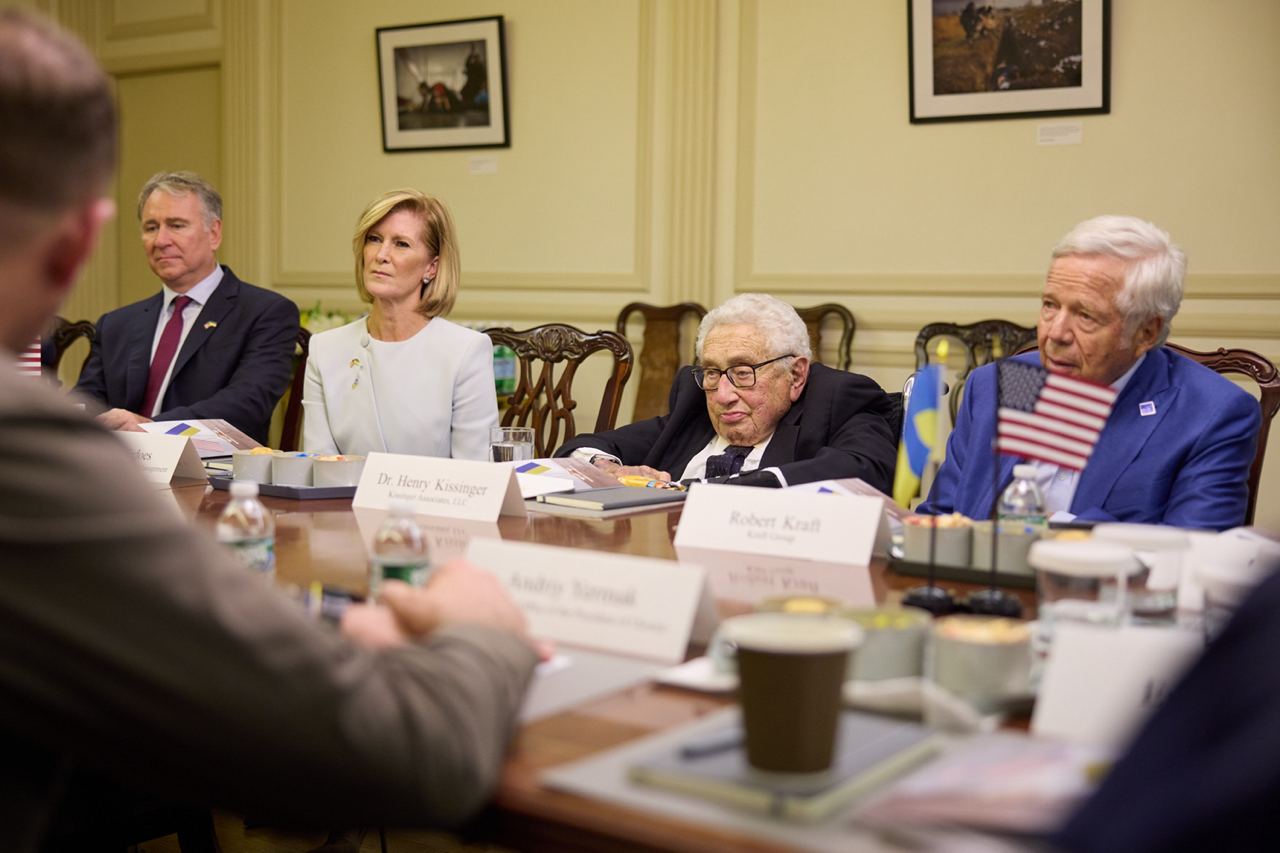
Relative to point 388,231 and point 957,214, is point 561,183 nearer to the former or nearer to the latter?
point 957,214

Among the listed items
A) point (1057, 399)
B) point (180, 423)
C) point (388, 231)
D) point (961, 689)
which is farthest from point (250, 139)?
point (961, 689)

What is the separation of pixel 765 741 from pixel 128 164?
7.24 metres

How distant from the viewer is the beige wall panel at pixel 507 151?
5859 mm

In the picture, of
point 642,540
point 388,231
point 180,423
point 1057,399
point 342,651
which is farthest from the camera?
point 388,231

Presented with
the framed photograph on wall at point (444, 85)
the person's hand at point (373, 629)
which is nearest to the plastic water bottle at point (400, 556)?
the person's hand at point (373, 629)

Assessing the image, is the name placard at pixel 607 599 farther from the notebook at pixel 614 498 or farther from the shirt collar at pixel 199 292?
the shirt collar at pixel 199 292

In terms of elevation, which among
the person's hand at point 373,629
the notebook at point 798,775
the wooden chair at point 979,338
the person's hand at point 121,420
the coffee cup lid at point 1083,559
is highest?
the wooden chair at point 979,338

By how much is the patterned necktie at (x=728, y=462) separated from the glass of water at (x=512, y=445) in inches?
23.0

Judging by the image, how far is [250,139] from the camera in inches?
268

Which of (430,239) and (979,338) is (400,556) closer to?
(430,239)

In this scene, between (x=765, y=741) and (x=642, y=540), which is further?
(x=642, y=540)

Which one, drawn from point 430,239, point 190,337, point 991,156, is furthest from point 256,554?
point 991,156

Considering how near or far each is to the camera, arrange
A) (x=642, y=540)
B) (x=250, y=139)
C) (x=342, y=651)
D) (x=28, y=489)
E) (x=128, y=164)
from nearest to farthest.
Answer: (x=28, y=489) < (x=342, y=651) < (x=642, y=540) < (x=250, y=139) < (x=128, y=164)

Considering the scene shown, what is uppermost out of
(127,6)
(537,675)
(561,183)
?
(127,6)
